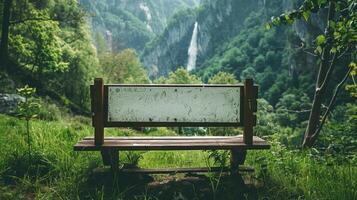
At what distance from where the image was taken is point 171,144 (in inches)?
149

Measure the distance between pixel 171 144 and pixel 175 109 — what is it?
0.33 m

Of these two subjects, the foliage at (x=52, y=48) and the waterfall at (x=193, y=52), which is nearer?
the foliage at (x=52, y=48)

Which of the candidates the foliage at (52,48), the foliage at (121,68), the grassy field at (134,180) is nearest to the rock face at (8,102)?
the foliage at (52,48)

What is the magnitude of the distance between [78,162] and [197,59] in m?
151

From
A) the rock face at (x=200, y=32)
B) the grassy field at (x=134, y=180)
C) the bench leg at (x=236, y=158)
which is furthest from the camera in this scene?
the rock face at (x=200, y=32)

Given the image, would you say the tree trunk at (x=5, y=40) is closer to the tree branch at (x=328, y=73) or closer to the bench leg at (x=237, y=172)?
the tree branch at (x=328, y=73)

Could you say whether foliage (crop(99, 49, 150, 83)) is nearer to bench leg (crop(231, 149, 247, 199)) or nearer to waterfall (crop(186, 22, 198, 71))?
bench leg (crop(231, 149, 247, 199))

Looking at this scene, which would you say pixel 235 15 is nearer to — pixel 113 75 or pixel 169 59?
pixel 169 59

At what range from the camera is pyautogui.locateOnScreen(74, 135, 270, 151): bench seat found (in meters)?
3.70

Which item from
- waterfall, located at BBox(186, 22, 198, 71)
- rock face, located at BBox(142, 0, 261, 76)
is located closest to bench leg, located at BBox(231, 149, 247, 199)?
rock face, located at BBox(142, 0, 261, 76)

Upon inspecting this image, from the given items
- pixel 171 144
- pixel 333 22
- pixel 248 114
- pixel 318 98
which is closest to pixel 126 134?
pixel 318 98

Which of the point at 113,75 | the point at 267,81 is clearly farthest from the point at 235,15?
the point at 113,75

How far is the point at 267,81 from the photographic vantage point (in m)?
93.1

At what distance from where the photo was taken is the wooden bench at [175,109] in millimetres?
3797
